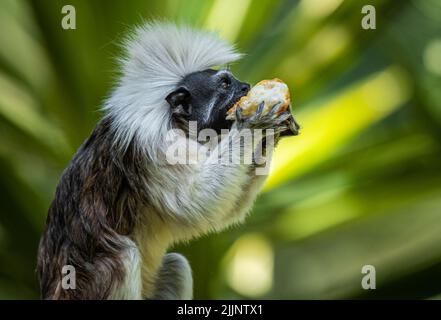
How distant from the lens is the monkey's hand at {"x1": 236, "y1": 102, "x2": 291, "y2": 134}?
231 cm

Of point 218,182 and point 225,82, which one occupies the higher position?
point 225,82

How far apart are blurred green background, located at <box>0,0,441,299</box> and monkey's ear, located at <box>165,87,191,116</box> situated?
0.63 metres

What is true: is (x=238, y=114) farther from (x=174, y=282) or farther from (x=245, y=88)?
(x=174, y=282)

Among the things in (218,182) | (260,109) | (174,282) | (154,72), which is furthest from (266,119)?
(174,282)

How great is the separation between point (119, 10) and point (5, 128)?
689 millimetres

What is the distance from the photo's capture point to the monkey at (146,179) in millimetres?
2375

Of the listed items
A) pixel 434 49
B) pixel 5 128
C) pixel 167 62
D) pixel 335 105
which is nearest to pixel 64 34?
pixel 5 128

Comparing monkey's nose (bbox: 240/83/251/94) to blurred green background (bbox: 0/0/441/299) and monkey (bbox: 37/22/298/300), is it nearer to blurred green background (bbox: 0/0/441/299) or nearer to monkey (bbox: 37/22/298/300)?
monkey (bbox: 37/22/298/300)

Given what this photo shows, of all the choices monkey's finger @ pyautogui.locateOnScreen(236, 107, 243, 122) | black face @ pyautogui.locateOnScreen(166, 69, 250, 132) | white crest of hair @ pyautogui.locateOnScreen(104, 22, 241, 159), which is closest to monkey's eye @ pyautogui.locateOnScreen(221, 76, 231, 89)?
black face @ pyautogui.locateOnScreen(166, 69, 250, 132)

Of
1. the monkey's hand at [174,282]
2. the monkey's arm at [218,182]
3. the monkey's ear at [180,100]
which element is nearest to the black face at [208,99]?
the monkey's ear at [180,100]

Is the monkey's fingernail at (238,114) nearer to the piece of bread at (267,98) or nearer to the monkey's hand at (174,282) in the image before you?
the piece of bread at (267,98)

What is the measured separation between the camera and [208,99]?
258cm

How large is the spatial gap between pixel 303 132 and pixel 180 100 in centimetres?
86

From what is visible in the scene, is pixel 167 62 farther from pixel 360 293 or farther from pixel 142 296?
pixel 360 293
